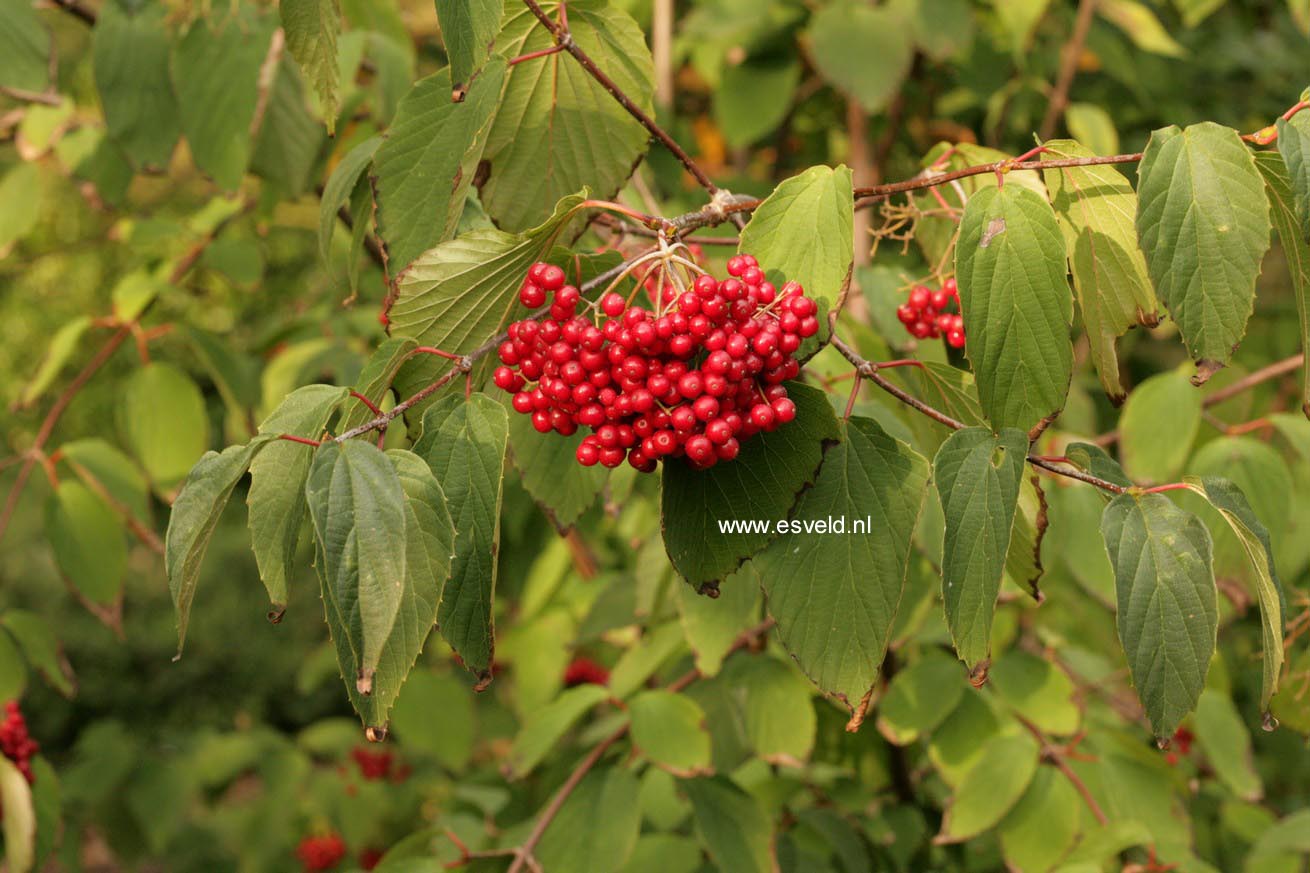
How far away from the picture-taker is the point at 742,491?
1000 mm

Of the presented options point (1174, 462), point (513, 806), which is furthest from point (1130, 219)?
point (513, 806)

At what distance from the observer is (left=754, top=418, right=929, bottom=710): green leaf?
965 millimetres

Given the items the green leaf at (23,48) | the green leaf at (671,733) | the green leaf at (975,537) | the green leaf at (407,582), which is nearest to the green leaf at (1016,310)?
the green leaf at (975,537)

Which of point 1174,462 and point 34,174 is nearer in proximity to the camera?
point 1174,462

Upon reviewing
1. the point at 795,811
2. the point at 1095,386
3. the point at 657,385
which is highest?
the point at 657,385

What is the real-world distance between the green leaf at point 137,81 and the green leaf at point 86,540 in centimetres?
60

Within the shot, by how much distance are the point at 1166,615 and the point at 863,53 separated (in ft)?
6.08

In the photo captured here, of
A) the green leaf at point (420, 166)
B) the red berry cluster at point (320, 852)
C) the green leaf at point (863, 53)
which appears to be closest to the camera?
the green leaf at point (420, 166)

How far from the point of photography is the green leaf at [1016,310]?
3.00ft

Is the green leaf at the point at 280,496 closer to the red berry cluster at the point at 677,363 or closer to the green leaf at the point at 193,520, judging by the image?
the green leaf at the point at 193,520

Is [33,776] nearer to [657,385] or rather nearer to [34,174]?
[34,174]

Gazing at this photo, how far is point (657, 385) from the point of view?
0.92 metres

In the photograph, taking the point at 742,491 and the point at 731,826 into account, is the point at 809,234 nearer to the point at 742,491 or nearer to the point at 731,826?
the point at 742,491

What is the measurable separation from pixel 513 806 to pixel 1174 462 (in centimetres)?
143
